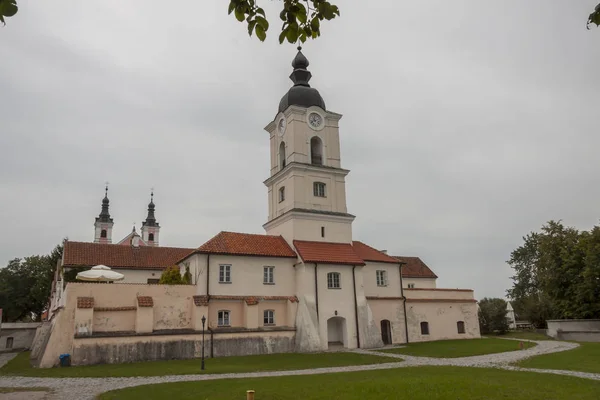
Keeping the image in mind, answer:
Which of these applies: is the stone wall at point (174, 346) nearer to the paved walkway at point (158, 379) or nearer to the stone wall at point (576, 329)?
the paved walkway at point (158, 379)

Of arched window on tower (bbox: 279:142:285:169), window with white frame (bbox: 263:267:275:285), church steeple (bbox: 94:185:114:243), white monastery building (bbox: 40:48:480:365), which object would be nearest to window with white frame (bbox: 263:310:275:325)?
white monastery building (bbox: 40:48:480:365)

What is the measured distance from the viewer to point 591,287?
117ft

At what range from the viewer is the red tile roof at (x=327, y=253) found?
1212 inches

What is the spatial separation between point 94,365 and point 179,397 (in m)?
12.1

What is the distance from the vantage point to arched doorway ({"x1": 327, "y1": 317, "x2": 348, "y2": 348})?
3122cm

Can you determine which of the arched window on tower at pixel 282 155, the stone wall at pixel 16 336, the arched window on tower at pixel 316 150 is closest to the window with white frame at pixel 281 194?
the arched window on tower at pixel 282 155

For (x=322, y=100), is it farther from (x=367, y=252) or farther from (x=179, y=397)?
(x=179, y=397)

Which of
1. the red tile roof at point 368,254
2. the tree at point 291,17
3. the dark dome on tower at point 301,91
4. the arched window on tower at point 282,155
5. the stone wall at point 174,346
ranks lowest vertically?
the stone wall at point 174,346

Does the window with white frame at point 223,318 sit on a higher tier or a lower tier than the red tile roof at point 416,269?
lower

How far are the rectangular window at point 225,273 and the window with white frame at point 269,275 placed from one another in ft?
8.22

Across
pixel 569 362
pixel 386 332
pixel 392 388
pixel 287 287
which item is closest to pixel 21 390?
pixel 392 388

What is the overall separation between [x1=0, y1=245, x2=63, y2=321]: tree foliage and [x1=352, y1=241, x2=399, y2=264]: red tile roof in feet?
106

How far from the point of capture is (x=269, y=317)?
97.7 feet

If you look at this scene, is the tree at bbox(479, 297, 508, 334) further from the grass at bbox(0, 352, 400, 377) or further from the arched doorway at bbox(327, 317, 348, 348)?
the grass at bbox(0, 352, 400, 377)
